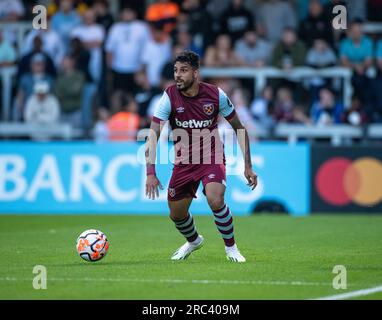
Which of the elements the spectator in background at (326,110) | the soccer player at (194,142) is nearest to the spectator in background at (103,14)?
the spectator in background at (326,110)

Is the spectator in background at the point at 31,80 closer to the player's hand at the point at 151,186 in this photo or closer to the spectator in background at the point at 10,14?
the spectator in background at the point at 10,14

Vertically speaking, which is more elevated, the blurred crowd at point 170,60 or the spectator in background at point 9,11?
the spectator in background at point 9,11

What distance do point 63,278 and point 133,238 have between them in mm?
4669

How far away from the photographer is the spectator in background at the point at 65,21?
74.3 feet

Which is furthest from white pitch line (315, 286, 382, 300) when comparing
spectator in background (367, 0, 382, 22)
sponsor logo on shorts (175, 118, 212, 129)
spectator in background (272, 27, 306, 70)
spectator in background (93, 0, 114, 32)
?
spectator in background (367, 0, 382, 22)

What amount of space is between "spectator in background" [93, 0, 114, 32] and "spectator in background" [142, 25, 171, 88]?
1316 millimetres

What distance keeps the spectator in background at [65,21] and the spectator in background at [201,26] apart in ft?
8.59

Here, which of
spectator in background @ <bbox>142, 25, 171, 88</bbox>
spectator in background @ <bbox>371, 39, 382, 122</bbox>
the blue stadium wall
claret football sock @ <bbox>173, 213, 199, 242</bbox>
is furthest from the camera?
spectator in background @ <bbox>142, 25, 171, 88</bbox>

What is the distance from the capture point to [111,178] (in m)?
19.8

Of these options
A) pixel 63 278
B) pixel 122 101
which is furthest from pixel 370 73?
pixel 63 278

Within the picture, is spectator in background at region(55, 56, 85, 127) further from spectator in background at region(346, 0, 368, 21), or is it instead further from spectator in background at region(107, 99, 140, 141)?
spectator in background at region(346, 0, 368, 21)

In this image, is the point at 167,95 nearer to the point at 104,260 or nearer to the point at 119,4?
the point at 104,260

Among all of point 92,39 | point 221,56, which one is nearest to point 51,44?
point 92,39

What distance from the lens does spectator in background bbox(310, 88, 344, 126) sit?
20625mm
